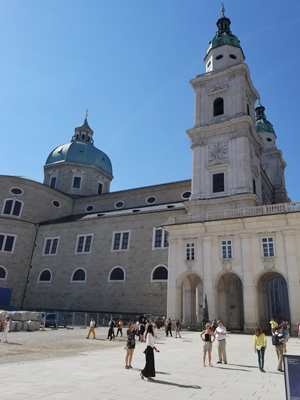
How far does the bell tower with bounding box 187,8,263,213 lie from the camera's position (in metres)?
33.3

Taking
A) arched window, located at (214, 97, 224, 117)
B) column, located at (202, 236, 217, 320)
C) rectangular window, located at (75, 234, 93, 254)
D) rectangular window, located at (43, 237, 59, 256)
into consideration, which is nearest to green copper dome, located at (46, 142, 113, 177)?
rectangular window, located at (43, 237, 59, 256)

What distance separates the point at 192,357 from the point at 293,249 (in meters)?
13.5

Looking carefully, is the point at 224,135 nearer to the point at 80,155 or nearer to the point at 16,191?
the point at 80,155

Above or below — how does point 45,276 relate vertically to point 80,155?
below

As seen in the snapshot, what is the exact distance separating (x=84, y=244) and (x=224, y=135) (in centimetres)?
2126

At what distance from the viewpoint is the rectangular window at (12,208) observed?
43.5 metres

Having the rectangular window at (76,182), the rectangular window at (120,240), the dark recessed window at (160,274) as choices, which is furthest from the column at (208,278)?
the rectangular window at (76,182)

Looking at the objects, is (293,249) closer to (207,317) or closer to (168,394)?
(207,317)

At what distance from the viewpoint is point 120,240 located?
122 ft

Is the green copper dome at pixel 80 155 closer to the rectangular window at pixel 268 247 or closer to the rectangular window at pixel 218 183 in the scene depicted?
the rectangular window at pixel 218 183

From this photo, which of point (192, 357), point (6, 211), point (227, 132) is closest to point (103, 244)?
point (6, 211)

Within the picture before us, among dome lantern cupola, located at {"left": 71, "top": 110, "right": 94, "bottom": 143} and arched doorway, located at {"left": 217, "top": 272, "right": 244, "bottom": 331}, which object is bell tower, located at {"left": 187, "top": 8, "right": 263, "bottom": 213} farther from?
dome lantern cupola, located at {"left": 71, "top": 110, "right": 94, "bottom": 143}

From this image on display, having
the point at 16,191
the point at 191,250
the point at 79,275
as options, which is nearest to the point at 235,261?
the point at 191,250

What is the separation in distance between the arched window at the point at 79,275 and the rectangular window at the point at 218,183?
1816 centimetres
